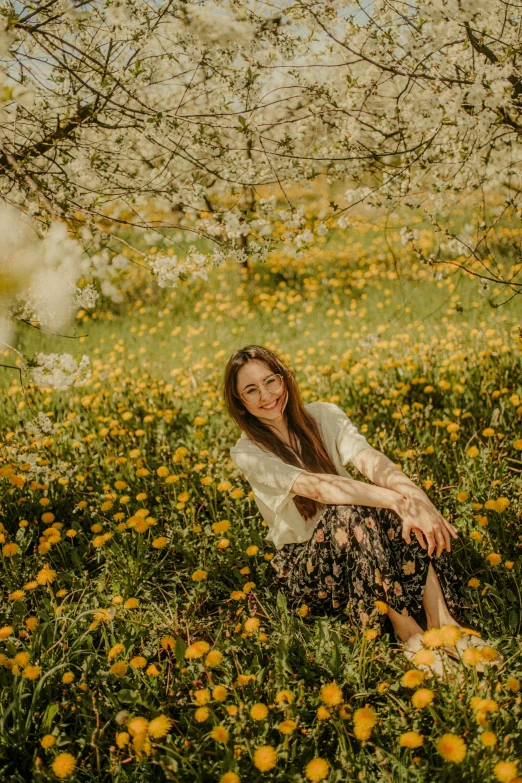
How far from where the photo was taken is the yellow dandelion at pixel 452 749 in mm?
1237

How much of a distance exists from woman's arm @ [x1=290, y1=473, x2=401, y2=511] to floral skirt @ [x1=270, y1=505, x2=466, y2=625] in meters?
0.03

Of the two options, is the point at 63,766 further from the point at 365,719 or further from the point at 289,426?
the point at 289,426

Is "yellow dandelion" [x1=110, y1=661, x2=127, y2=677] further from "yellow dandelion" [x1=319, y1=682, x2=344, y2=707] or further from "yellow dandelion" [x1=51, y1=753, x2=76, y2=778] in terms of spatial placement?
"yellow dandelion" [x1=319, y1=682, x2=344, y2=707]

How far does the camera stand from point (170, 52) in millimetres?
2787

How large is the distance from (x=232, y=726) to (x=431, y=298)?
5108mm

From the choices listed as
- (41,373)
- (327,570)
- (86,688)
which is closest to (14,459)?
(41,373)

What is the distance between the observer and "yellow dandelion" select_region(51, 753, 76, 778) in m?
1.37

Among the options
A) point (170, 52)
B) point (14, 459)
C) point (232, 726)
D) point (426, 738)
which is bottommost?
point (426, 738)

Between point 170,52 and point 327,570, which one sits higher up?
point 170,52

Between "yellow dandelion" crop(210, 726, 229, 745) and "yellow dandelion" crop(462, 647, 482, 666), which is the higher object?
"yellow dandelion" crop(210, 726, 229, 745)

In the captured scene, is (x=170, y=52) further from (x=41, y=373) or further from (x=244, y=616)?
(x=244, y=616)

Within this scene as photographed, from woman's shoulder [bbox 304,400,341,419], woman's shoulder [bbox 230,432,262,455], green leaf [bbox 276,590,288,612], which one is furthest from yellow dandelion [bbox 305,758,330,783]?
woman's shoulder [bbox 304,400,341,419]

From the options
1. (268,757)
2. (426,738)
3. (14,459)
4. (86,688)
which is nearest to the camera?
(268,757)

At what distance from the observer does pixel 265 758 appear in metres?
1.34
